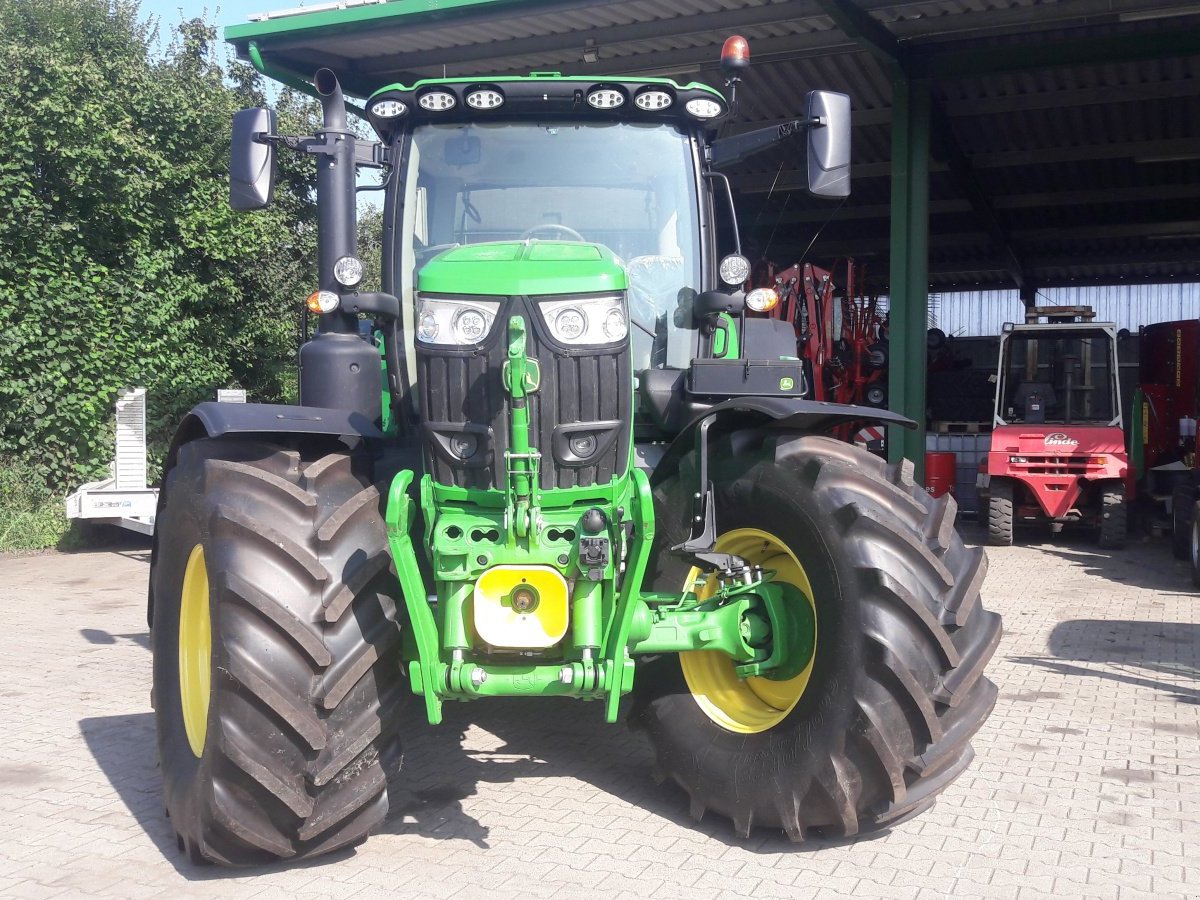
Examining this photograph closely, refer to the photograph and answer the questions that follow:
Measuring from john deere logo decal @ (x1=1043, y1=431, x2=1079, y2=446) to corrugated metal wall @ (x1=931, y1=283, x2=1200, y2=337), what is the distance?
17.6 m

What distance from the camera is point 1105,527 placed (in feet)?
40.5

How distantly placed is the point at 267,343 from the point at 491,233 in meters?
11.3

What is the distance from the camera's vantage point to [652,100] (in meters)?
4.70

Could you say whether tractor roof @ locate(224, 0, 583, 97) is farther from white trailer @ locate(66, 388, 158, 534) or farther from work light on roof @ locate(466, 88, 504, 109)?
work light on roof @ locate(466, 88, 504, 109)

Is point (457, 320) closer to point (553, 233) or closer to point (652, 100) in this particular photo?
point (553, 233)

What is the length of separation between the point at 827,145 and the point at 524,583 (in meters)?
1.98

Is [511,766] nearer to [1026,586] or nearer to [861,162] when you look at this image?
[1026,586]

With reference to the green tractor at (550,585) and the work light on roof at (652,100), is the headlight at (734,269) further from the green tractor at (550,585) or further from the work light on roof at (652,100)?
the work light on roof at (652,100)

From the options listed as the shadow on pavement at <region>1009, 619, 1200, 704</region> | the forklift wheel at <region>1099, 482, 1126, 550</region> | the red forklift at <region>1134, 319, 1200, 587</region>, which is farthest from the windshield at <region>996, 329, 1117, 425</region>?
the shadow on pavement at <region>1009, 619, 1200, 704</region>

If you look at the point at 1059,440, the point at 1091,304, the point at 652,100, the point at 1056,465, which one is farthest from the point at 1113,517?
the point at 1091,304

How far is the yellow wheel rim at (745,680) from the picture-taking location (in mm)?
3953

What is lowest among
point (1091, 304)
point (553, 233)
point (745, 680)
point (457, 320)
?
point (745, 680)

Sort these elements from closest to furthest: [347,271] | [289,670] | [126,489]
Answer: [289,670] < [347,271] < [126,489]

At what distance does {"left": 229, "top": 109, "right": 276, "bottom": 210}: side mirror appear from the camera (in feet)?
15.0
